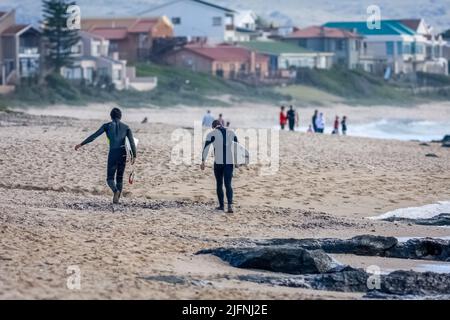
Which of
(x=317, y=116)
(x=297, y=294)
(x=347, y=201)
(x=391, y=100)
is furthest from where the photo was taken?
(x=391, y=100)

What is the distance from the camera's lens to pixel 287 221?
548 inches

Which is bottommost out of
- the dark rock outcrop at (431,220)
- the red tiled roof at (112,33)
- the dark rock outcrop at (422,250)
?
the dark rock outcrop at (431,220)

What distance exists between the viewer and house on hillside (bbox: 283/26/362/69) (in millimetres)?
76375

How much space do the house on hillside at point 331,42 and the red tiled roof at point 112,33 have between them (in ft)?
50.9

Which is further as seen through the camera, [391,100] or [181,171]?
[391,100]

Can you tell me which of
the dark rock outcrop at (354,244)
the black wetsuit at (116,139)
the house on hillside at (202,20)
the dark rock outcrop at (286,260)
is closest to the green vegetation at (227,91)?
the house on hillside at (202,20)

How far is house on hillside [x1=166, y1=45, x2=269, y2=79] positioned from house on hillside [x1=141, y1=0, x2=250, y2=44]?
8280 millimetres

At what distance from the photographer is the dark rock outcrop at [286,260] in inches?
412

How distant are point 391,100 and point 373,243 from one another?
51089 millimetres

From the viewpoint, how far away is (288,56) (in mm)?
71125

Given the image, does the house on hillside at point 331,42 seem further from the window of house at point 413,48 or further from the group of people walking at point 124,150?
the group of people walking at point 124,150

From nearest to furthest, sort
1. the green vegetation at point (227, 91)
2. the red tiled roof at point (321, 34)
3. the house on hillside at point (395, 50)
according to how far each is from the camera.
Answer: the green vegetation at point (227, 91), the red tiled roof at point (321, 34), the house on hillside at point (395, 50)

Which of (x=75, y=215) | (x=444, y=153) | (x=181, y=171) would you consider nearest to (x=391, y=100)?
(x=444, y=153)
